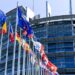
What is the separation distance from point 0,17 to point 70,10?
56762 mm

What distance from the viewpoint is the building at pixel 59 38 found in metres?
82.7

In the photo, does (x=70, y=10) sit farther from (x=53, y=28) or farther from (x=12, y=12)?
(x=12, y=12)

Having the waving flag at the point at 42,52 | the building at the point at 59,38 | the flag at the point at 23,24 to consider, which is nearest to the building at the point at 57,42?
the building at the point at 59,38

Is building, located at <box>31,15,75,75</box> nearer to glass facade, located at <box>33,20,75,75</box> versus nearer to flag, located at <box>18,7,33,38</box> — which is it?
glass facade, located at <box>33,20,75,75</box>

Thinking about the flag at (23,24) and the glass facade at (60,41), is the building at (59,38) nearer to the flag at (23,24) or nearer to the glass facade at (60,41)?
the glass facade at (60,41)

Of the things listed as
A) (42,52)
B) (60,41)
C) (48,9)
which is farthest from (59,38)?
(42,52)

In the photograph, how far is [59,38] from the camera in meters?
85.2

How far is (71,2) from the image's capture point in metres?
95.2

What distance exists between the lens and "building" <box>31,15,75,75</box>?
271 ft

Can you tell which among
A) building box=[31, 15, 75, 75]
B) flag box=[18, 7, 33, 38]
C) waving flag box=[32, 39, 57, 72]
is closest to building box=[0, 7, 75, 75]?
building box=[31, 15, 75, 75]

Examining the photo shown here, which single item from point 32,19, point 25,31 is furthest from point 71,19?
point 25,31

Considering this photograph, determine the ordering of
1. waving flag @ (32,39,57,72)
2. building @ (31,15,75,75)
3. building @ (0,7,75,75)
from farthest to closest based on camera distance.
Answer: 1. building @ (31,15,75,75)
2. building @ (0,7,75,75)
3. waving flag @ (32,39,57,72)

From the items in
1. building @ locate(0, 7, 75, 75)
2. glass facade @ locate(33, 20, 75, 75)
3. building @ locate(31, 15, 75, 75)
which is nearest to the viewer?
building @ locate(0, 7, 75, 75)

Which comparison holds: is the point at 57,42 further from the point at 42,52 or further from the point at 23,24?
the point at 23,24
